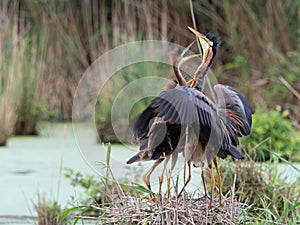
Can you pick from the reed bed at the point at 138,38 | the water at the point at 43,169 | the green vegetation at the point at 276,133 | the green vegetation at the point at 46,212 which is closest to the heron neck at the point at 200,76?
the water at the point at 43,169

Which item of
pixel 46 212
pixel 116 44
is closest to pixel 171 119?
Result: pixel 46 212

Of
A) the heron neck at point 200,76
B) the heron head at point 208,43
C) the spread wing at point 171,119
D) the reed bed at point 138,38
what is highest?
the reed bed at point 138,38

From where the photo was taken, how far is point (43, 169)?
211 inches

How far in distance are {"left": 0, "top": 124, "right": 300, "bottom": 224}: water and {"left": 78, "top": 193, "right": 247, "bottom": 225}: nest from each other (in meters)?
0.27

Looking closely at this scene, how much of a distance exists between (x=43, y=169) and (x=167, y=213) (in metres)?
3.21

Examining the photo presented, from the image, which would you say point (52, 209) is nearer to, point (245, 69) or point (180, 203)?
point (180, 203)

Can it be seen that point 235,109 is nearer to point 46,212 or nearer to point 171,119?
point 171,119

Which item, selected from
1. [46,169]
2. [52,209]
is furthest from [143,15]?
[52,209]

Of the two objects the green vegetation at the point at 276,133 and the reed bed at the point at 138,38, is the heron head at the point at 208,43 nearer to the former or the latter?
the green vegetation at the point at 276,133

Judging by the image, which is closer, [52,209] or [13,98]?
[52,209]

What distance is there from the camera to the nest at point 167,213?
227 cm

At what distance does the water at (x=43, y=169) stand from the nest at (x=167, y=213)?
27 cm

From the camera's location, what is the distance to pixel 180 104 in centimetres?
207

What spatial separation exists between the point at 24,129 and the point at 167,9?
1962 mm
